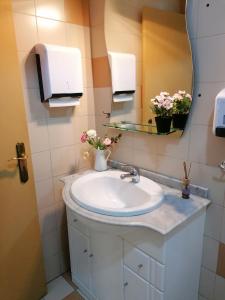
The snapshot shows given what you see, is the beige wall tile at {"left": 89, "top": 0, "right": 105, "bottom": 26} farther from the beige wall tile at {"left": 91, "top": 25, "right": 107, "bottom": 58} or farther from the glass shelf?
the glass shelf

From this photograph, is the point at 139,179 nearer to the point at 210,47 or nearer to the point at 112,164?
the point at 112,164

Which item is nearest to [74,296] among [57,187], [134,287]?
[134,287]

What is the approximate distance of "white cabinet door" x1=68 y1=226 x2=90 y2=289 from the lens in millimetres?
1489

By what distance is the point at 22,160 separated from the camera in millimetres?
1358

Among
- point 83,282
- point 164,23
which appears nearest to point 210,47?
point 164,23

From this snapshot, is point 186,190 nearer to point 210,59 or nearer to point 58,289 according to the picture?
point 210,59

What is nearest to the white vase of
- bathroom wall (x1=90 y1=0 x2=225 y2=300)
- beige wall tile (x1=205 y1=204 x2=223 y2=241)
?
bathroom wall (x1=90 y1=0 x2=225 y2=300)

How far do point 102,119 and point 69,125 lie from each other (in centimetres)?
25

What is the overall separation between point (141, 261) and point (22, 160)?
0.87 metres

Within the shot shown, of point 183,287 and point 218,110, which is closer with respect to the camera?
point 218,110

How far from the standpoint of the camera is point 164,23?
1.23 meters

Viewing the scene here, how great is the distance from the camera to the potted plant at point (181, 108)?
119 centimetres

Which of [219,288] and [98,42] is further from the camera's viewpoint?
[98,42]

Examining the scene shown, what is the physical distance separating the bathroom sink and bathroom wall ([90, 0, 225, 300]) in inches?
6.9
